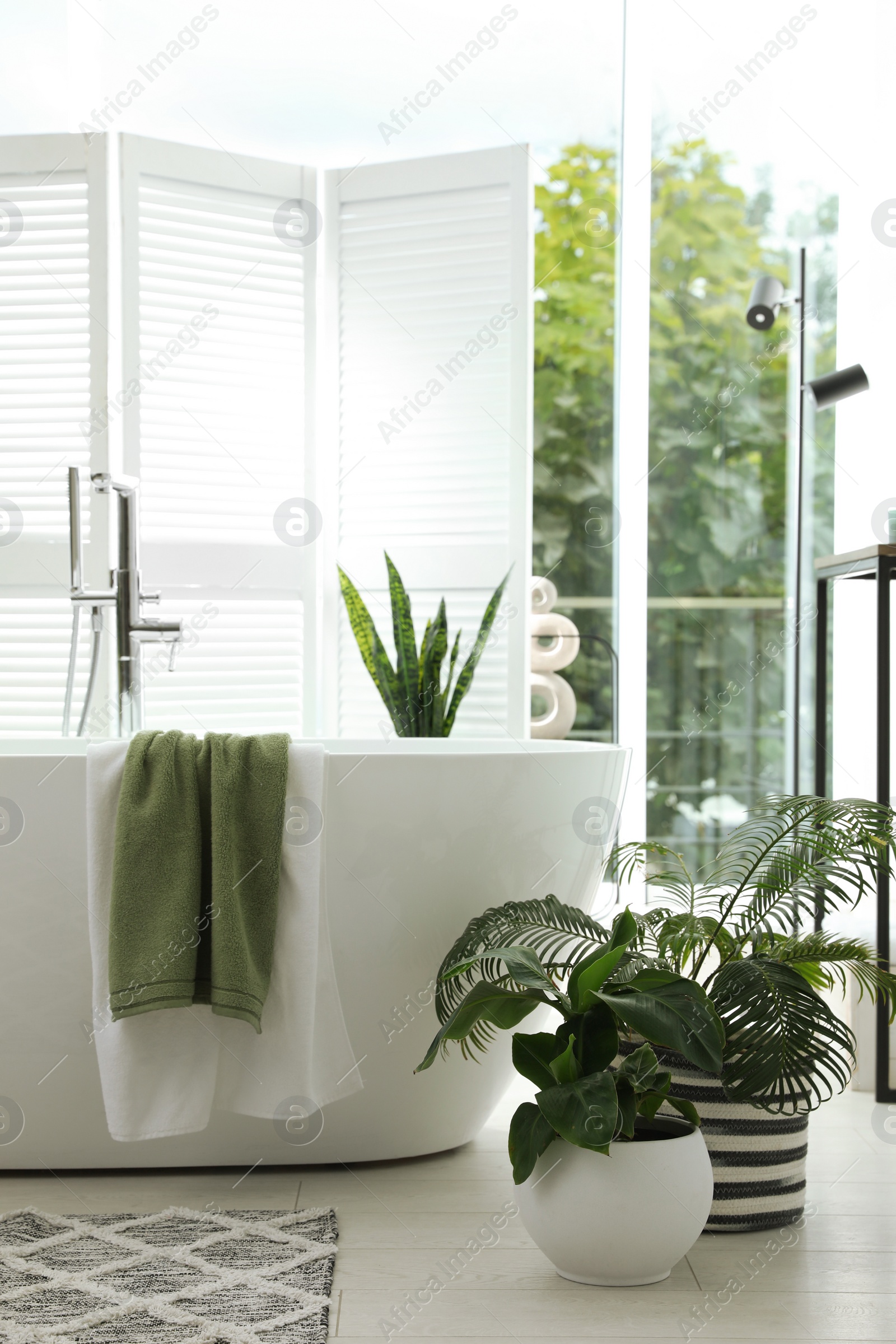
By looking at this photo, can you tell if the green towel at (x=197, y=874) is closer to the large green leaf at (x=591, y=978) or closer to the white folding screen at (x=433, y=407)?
the large green leaf at (x=591, y=978)

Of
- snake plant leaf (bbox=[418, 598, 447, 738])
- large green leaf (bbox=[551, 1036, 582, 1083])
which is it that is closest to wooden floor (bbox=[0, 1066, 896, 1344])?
large green leaf (bbox=[551, 1036, 582, 1083])

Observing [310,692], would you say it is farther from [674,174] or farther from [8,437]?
[674,174]

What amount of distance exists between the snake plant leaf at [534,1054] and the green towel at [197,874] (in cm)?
37

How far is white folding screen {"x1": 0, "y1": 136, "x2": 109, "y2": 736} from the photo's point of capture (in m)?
2.96

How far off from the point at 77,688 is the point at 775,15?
2.81 m

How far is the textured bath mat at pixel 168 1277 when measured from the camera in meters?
1.31

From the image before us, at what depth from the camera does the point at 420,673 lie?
115 inches

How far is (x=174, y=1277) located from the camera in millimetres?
1439

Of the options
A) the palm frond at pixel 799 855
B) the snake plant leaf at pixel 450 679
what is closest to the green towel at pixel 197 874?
the palm frond at pixel 799 855

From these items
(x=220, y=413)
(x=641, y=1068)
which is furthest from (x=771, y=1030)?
(x=220, y=413)

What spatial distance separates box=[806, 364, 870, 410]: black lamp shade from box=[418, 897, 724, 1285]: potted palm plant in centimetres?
147

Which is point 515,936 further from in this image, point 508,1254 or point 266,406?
point 266,406

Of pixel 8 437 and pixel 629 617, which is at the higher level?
pixel 8 437

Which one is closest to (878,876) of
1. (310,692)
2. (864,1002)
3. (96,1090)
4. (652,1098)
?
(652,1098)
